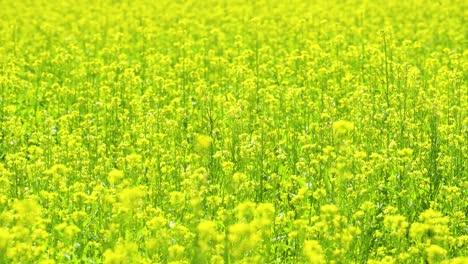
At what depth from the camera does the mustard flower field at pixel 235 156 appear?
509 centimetres

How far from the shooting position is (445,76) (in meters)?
8.95

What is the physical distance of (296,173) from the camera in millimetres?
7039

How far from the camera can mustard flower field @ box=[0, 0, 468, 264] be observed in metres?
5.09

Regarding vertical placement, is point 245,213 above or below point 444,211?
above

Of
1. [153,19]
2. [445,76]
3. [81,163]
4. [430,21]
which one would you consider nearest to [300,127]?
→ [445,76]

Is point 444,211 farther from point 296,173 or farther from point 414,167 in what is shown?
point 296,173

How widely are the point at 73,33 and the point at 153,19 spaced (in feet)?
6.97

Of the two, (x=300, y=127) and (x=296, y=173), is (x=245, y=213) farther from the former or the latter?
(x=300, y=127)

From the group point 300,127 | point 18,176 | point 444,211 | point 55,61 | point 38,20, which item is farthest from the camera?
point 38,20

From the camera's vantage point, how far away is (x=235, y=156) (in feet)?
24.0

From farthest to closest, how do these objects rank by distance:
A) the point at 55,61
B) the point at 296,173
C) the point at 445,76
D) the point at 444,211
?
the point at 55,61 < the point at 445,76 < the point at 296,173 < the point at 444,211

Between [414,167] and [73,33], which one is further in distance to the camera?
[73,33]

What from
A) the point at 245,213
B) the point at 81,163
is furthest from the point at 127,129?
the point at 245,213

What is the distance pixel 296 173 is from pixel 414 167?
998 millimetres
